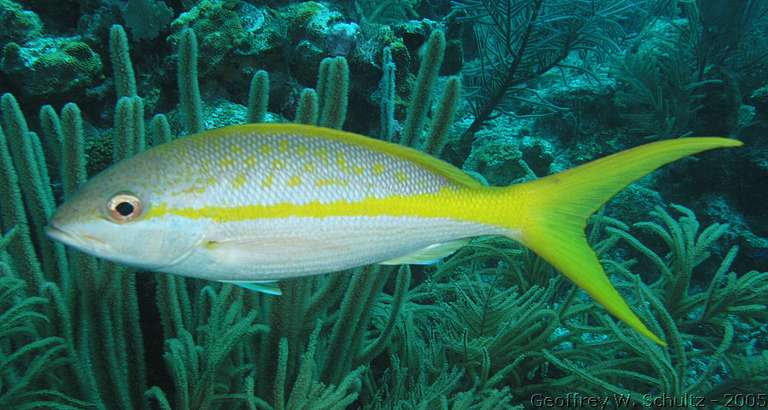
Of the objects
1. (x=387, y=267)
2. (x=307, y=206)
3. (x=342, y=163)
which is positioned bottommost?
(x=387, y=267)

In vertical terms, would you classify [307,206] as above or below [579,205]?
below

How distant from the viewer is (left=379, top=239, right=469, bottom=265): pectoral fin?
4.71 feet

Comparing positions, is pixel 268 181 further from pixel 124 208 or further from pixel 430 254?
pixel 430 254

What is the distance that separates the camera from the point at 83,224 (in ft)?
3.89

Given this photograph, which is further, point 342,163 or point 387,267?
point 387,267

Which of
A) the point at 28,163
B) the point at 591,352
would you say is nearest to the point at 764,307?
the point at 591,352

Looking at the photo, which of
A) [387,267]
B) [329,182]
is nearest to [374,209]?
[329,182]

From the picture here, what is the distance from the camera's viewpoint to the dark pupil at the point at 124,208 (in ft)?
3.91

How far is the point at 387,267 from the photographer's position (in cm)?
223

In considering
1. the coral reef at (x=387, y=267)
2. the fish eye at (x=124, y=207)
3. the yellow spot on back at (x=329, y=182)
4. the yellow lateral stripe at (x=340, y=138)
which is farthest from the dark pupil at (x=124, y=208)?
the coral reef at (x=387, y=267)

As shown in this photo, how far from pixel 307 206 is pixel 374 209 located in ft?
0.64

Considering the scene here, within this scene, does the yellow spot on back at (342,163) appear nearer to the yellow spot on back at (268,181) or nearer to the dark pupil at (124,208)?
the yellow spot on back at (268,181)

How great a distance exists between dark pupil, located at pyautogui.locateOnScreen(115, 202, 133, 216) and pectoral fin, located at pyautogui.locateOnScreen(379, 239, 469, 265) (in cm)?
74

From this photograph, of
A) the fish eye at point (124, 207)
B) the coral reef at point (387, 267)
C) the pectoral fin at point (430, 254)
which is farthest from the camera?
the coral reef at point (387, 267)
